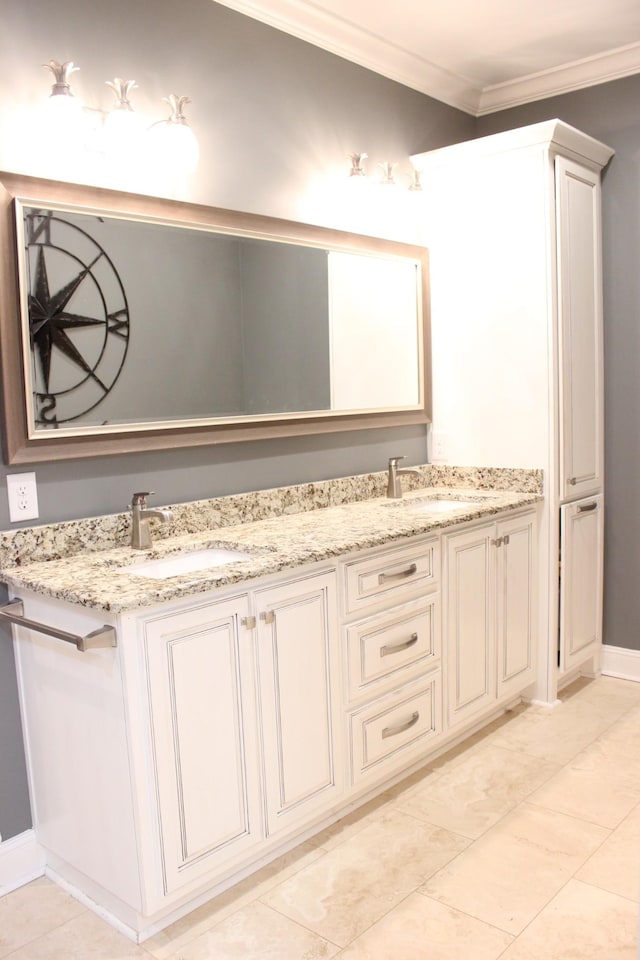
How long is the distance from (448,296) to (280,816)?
2.18 m

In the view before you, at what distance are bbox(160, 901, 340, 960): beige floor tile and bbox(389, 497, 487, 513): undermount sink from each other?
1.57 m

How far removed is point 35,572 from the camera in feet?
6.73

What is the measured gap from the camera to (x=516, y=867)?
2.22 meters

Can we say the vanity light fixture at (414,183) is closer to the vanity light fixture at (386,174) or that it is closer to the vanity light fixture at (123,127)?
the vanity light fixture at (386,174)

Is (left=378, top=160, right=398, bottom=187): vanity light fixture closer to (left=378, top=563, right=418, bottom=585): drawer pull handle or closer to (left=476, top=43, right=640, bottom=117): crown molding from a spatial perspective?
(left=476, top=43, right=640, bottom=117): crown molding

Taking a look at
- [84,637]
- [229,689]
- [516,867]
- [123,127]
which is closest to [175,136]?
[123,127]

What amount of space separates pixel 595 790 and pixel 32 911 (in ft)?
5.61

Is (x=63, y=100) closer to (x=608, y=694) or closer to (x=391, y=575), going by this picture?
(x=391, y=575)

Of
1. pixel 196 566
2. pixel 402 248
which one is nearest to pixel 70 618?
pixel 196 566

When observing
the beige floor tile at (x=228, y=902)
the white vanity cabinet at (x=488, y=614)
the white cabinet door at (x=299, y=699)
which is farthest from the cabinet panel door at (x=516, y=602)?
the beige floor tile at (x=228, y=902)

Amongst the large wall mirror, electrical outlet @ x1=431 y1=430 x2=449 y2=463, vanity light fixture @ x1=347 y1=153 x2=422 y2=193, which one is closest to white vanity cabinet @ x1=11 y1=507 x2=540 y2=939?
the large wall mirror

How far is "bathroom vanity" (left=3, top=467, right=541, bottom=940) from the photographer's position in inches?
74.0

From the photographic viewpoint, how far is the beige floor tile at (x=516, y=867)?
80.7 inches

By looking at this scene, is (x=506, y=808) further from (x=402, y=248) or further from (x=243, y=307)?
(x=402, y=248)
